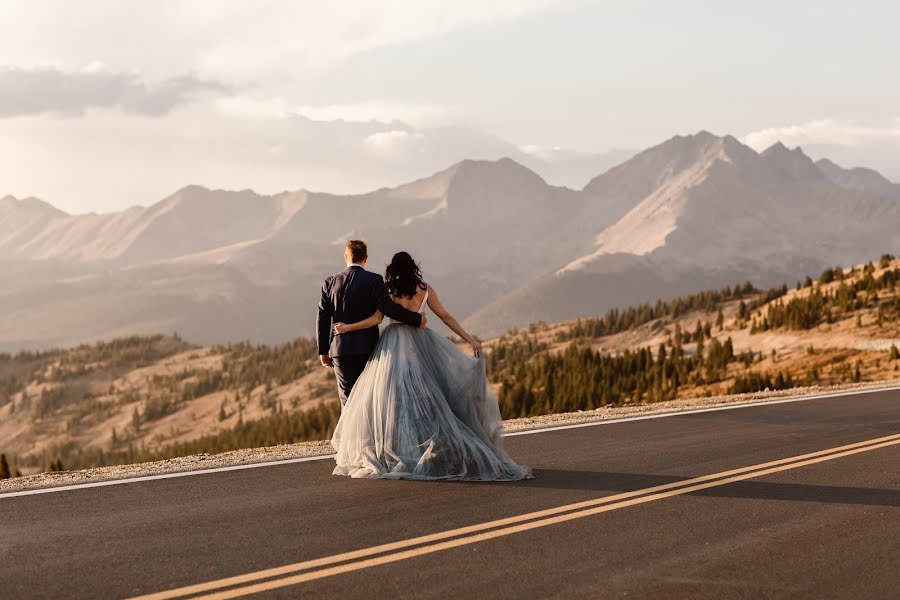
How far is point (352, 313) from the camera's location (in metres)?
10.0

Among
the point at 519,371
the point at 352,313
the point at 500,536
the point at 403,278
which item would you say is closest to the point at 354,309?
the point at 352,313

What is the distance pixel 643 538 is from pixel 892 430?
25.8 ft

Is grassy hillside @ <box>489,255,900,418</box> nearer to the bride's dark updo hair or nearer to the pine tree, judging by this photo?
the bride's dark updo hair

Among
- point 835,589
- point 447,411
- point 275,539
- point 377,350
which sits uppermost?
point 377,350

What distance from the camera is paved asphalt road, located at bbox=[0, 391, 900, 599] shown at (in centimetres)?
622

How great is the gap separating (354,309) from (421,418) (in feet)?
4.38

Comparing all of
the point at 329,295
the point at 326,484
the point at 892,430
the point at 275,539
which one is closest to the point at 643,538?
the point at 275,539

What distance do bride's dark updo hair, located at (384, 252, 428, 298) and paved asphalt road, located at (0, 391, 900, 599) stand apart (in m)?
1.94

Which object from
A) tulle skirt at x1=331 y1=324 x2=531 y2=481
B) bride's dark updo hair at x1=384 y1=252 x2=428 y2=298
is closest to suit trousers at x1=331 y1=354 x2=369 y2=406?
tulle skirt at x1=331 y1=324 x2=531 y2=481

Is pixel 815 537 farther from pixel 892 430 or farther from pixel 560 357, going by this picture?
pixel 560 357

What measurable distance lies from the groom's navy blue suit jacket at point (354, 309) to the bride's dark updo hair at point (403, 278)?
138 millimetres

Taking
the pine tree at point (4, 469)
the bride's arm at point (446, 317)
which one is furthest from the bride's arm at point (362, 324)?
the pine tree at point (4, 469)

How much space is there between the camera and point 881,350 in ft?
118

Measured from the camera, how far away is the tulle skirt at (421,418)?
9.48 metres
